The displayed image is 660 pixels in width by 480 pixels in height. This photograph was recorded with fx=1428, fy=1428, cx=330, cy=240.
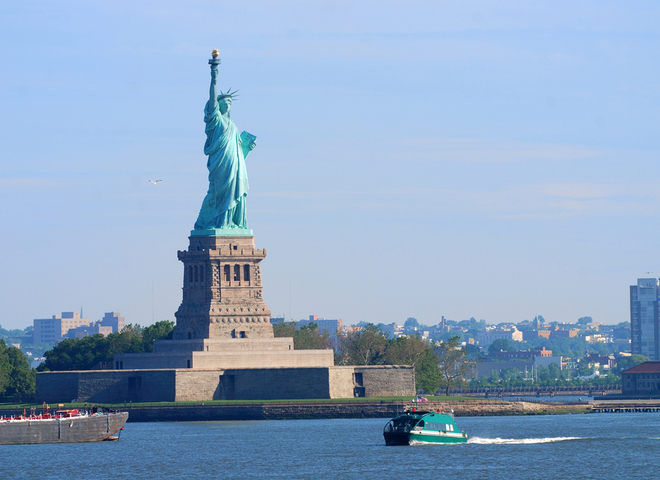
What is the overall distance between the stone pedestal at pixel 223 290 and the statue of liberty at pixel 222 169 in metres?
1.65

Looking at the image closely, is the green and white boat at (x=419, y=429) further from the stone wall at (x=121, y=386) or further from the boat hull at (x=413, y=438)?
the stone wall at (x=121, y=386)

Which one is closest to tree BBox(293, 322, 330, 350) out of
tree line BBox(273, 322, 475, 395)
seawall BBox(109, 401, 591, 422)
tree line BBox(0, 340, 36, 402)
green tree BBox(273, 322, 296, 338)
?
tree line BBox(273, 322, 475, 395)

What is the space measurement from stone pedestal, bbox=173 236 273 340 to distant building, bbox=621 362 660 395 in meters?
79.8

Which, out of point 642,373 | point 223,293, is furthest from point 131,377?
point 642,373

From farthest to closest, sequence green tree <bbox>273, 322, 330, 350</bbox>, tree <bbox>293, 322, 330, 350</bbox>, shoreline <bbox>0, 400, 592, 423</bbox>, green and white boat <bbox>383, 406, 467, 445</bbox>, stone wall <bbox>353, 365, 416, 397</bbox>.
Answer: tree <bbox>293, 322, 330, 350</bbox>
green tree <bbox>273, 322, 330, 350</bbox>
stone wall <bbox>353, 365, 416, 397</bbox>
shoreline <bbox>0, 400, 592, 423</bbox>
green and white boat <bbox>383, 406, 467, 445</bbox>

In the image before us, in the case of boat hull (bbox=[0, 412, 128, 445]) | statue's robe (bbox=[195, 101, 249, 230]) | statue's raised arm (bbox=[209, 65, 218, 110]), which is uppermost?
statue's raised arm (bbox=[209, 65, 218, 110])

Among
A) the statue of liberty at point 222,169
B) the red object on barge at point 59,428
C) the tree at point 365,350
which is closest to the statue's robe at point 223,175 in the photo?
the statue of liberty at point 222,169

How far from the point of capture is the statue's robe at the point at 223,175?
114938mm

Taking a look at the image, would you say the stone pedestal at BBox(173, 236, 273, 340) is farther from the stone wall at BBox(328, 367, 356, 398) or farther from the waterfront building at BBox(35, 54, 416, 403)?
the stone wall at BBox(328, 367, 356, 398)

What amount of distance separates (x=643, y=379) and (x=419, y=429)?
104 m

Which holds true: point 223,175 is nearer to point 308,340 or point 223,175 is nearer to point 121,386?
point 121,386

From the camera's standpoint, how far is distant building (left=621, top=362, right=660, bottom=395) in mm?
179750

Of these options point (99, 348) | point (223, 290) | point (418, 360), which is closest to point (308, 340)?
point (418, 360)

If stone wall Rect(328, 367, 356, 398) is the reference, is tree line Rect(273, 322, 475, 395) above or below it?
above
